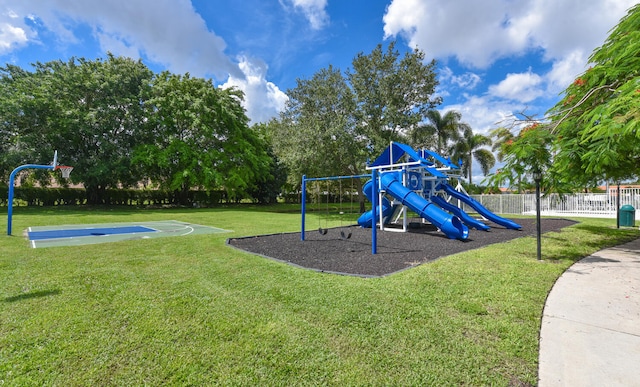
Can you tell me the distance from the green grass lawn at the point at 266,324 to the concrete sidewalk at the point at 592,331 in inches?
6.5

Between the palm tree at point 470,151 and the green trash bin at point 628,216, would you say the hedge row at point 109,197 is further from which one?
the green trash bin at point 628,216

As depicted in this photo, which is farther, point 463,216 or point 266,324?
point 463,216

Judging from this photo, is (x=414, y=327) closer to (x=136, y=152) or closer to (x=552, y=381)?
(x=552, y=381)

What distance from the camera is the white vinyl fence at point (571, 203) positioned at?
18.3 meters

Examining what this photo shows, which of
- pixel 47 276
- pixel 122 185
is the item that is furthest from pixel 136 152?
pixel 47 276

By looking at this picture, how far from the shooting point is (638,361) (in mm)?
2621

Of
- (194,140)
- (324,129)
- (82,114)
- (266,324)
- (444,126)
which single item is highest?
(444,126)

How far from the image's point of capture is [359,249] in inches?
324

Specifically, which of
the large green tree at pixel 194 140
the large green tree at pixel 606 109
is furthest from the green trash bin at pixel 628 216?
the large green tree at pixel 194 140

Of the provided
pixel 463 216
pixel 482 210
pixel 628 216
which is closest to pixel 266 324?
pixel 463 216

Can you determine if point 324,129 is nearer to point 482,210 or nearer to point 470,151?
point 482,210

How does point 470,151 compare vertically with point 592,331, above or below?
above

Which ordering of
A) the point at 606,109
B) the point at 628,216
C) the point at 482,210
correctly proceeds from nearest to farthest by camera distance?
the point at 606,109 → the point at 628,216 → the point at 482,210

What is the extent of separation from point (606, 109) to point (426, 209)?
6493mm
